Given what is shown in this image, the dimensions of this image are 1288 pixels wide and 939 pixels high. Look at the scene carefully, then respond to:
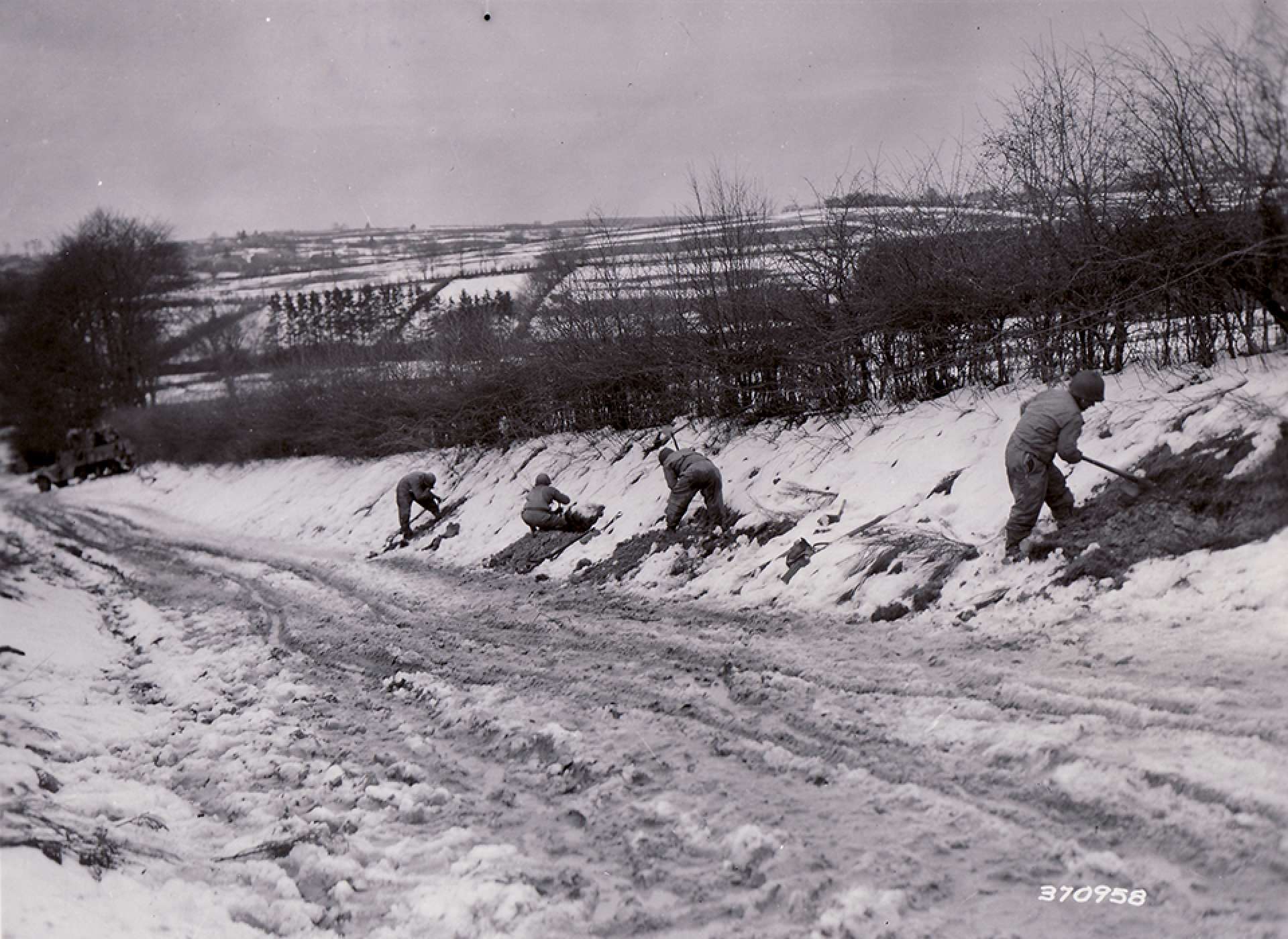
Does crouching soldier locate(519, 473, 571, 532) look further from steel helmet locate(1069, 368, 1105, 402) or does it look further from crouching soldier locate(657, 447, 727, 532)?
steel helmet locate(1069, 368, 1105, 402)

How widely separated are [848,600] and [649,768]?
11.9 feet

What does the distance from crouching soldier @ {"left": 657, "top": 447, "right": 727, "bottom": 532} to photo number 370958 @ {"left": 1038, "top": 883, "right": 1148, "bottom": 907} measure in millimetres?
8033

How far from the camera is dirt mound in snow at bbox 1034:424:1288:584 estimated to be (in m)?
6.87

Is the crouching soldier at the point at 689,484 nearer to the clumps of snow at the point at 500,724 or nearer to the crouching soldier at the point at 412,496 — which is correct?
the clumps of snow at the point at 500,724

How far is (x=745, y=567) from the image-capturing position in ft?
34.0

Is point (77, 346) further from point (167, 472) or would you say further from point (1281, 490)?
point (1281, 490)

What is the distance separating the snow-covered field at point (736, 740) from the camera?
4.13 m

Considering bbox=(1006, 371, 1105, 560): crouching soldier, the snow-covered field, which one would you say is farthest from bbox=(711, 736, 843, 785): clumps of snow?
bbox=(1006, 371, 1105, 560): crouching soldier

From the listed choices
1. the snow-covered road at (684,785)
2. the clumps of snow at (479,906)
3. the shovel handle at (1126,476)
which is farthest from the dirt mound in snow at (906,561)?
the clumps of snow at (479,906)

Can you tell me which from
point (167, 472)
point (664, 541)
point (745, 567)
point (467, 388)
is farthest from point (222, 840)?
point (167, 472)

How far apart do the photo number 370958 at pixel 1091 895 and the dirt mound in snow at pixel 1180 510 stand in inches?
147

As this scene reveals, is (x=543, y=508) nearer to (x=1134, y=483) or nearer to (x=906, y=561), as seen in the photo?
(x=906, y=561)

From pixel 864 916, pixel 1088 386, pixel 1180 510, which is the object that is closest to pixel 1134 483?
pixel 1180 510

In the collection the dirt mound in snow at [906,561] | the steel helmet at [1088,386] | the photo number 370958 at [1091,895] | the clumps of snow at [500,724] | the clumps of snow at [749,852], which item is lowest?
the photo number 370958 at [1091,895]
